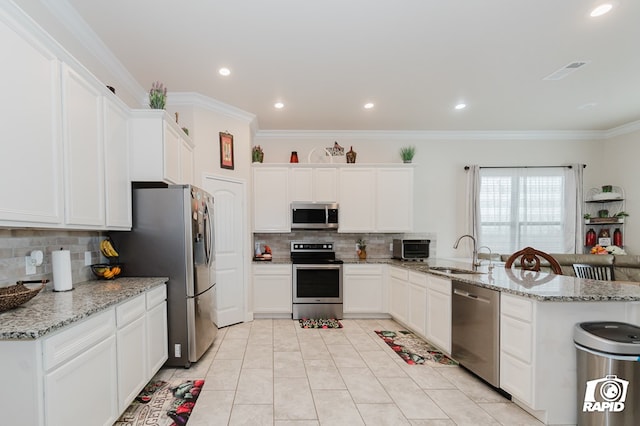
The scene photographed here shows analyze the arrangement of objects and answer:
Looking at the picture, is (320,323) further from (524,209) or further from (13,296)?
(524,209)

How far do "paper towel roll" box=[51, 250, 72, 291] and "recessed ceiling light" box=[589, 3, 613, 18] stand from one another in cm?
416

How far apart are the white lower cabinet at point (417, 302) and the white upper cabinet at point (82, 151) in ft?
10.6

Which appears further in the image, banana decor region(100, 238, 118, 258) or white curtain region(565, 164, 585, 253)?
white curtain region(565, 164, 585, 253)

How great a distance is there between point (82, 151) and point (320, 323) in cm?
345

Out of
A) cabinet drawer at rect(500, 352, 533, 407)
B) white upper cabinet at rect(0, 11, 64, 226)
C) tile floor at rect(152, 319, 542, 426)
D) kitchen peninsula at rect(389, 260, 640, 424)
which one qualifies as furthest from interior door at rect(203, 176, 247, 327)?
kitchen peninsula at rect(389, 260, 640, 424)

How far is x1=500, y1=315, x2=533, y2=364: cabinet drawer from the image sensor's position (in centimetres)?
218

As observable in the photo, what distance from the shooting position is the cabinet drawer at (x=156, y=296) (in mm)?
2508

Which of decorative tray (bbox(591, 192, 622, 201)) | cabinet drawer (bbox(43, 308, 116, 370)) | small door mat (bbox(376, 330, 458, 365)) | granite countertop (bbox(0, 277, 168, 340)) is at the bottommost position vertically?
small door mat (bbox(376, 330, 458, 365))

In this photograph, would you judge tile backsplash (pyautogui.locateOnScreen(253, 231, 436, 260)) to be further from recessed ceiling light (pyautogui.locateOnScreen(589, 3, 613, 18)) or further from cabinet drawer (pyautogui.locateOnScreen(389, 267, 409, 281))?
recessed ceiling light (pyautogui.locateOnScreen(589, 3, 613, 18))

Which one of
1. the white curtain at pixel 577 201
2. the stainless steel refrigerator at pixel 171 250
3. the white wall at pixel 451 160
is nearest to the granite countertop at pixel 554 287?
the white wall at pixel 451 160

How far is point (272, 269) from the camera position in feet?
15.2

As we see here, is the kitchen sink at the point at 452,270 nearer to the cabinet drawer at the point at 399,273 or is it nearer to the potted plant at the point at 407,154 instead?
the cabinet drawer at the point at 399,273

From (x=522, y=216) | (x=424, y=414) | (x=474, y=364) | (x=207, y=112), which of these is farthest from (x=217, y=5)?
(x=522, y=216)

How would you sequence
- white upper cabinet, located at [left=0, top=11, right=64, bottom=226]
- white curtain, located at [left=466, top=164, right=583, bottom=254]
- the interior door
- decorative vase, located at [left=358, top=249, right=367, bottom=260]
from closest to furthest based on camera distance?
white upper cabinet, located at [left=0, top=11, right=64, bottom=226] → the interior door → decorative vase, located at [left=358, top=249, right=367, bottom=260] → white curtain, located at [left=466, top=164, right=583, bottom=254]
